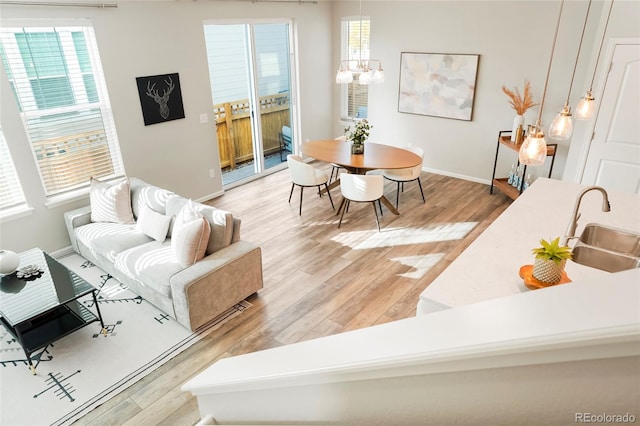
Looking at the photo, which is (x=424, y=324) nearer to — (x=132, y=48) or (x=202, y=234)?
(x=202, y=234)

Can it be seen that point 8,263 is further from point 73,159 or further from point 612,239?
point 612,239

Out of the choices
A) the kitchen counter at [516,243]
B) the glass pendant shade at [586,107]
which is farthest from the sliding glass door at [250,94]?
the glass pendant shade at [586,107]

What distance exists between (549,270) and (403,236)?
9.79 ft

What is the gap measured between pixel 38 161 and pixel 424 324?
474cm

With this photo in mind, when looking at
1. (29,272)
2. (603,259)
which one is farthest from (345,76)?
(29,272)

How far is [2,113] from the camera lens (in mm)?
3898

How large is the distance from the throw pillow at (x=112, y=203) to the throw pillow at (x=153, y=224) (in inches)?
12.7

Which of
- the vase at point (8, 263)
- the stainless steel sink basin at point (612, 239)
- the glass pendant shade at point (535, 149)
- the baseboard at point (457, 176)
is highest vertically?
the glass pendant shade at point (535, 149)

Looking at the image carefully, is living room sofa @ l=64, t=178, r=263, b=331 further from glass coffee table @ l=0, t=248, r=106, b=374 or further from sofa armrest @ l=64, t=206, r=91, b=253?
glass coffee table @ l=0, t=248, r=106, b=374

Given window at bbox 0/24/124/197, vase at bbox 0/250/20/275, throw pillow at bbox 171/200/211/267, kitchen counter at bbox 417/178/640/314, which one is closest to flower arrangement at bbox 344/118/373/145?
kitchen counter at bbox 417/178/640/314

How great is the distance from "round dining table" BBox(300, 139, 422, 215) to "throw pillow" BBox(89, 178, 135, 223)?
92.6 inches

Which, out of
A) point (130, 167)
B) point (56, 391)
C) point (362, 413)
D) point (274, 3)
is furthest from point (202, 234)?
point (274, 3)

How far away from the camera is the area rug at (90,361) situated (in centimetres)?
273

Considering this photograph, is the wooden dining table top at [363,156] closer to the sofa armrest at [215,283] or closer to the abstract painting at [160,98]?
the abstract painting at [160,98]
